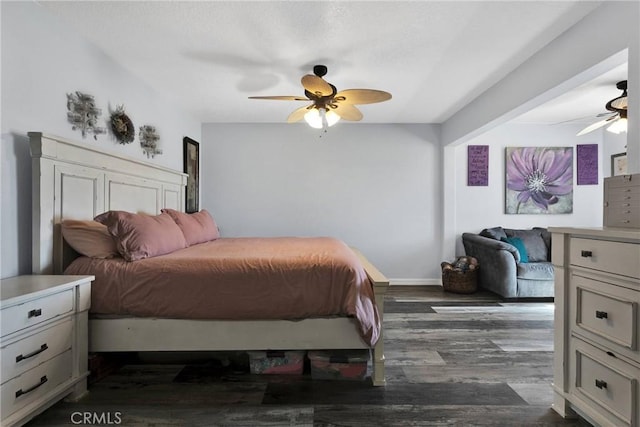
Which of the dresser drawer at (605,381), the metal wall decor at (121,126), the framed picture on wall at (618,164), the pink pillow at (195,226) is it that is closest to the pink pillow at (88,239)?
the pink pillow at (195,226)

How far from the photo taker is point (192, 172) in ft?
14.4

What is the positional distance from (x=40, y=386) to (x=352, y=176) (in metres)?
3.88

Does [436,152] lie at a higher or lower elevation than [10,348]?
higher

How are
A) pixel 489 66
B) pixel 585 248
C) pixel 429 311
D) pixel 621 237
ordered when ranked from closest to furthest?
pixel 621 237 < pixel 585 248 < pixel 489 66 < pixel 429 311

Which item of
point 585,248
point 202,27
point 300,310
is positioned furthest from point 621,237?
point 202,27

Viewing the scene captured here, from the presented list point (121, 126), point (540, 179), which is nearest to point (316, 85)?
point (121, 126)

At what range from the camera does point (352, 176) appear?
473cm

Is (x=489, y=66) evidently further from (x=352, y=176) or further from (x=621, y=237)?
(x=352, y=176)

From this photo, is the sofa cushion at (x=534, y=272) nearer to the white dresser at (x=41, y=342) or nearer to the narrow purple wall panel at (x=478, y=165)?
the narrow purple wall panel at (x=478, y=165)

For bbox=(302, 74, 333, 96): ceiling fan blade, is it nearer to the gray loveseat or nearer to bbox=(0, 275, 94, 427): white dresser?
bbox=(0, 275, 94, 427): white dresser

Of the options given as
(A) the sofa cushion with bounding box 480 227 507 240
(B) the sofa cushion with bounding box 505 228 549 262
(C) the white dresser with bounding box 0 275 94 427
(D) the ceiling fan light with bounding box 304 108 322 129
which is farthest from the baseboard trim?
(C) the white dresser with bounding box 0 275 94 427

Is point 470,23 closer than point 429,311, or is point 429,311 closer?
point 470,23

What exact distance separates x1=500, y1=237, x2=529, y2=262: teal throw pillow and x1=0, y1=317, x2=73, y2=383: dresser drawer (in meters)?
4.70

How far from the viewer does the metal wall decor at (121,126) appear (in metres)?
2.76
